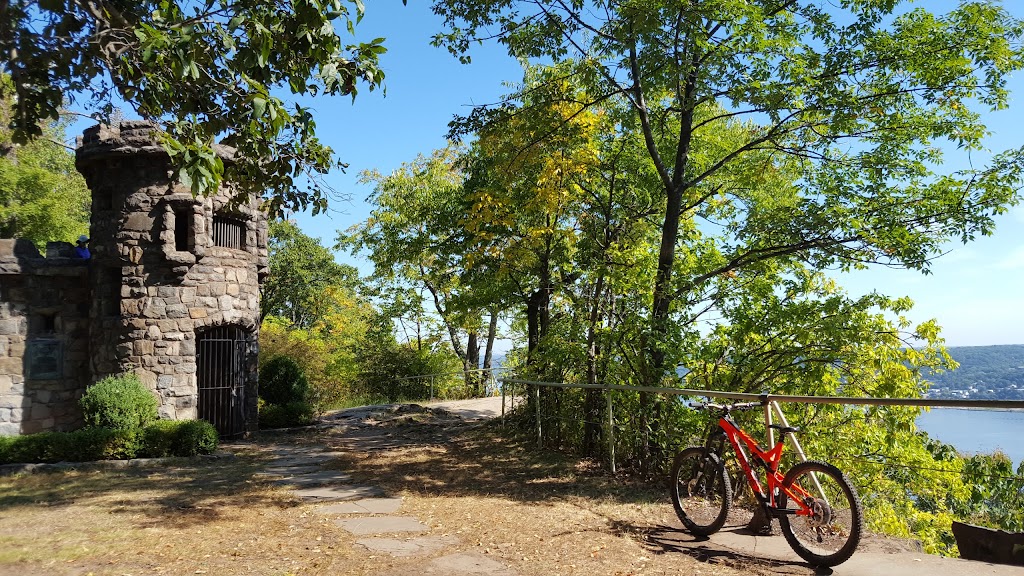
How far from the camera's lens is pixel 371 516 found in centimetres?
579

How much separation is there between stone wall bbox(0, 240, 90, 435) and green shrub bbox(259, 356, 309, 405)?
12.6ft

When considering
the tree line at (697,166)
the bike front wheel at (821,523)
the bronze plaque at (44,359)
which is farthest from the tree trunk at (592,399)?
the bronze plaque at (44,359)

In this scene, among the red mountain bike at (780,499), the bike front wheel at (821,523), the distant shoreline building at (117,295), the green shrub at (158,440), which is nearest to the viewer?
the bike front wheel at (821,523)

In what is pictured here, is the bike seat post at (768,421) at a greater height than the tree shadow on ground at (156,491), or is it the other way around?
the bike seat post at (768,421)

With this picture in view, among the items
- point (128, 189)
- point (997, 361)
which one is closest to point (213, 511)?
point (128, 189)

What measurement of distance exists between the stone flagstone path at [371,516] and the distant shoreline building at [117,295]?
8.01 feet

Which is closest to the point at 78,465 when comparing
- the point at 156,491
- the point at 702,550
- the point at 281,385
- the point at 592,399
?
the point at 156,491

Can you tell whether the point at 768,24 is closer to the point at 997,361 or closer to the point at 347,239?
the point at 347,239

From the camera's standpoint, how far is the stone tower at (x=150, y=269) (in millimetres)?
10914

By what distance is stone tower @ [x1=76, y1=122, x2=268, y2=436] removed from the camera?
35.8 feet

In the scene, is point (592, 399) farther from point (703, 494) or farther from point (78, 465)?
point (78, 465)

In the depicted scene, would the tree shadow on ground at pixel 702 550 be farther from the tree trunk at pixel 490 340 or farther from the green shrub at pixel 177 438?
A: the tree trunk at pixel 490 340

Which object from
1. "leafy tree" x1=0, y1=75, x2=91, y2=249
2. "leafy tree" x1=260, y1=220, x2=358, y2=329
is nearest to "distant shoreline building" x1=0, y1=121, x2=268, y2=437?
"leafy tree" x1=0, y1=75, x2=91, y2=249

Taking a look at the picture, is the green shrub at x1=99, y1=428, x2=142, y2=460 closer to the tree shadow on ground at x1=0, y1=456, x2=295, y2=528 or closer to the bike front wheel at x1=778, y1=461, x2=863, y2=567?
the tree shadow on ground at x1=0, y1=456, x2=295, y2=528
